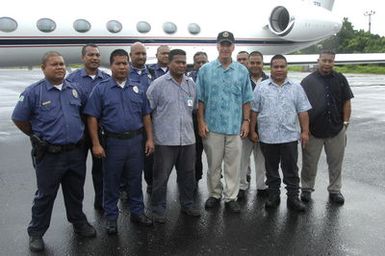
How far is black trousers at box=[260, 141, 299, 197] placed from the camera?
506 cm

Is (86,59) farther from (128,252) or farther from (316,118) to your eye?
(316,118)

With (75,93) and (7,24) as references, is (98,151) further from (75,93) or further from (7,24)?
(7,24)

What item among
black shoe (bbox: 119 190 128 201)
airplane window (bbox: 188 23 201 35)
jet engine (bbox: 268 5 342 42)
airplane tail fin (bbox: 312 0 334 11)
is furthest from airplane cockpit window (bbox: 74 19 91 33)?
airplane tail fin (bbox: 312 0 334 11)

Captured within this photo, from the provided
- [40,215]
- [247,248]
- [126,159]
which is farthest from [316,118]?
[40,215]

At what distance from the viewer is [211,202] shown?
5.13 meters

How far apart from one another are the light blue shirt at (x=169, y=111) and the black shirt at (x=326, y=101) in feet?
5.01

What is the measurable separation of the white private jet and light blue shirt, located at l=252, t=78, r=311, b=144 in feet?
26.0

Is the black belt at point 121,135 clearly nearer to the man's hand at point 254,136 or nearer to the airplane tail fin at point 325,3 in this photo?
the man's hand at point 254,136

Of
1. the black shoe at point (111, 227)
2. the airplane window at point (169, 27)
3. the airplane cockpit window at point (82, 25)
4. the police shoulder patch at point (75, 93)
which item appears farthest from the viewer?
the airplane window at point (169, 27)

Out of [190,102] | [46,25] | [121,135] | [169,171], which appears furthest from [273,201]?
[46,25]

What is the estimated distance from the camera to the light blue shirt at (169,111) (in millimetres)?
4617

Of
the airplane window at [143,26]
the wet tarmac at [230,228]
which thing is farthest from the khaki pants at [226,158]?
the airplane window at [143,26]

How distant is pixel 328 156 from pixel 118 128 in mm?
2595

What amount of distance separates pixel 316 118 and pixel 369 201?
115cm
